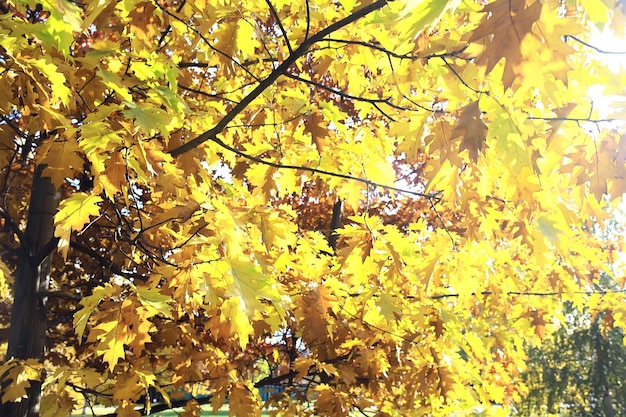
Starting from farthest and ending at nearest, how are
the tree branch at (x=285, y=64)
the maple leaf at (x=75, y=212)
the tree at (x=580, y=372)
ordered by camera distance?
the tree at (x=580, y=372)
the maple leaf at (x=75, y=212)
the tree branch at (x=285, y=64)

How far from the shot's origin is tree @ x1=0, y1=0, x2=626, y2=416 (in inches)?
A: 77.6

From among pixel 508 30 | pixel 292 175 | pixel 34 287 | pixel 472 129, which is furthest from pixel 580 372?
pixel 508 30

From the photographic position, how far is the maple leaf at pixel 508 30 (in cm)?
138

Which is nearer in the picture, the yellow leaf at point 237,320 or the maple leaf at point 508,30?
the maple leaf at point 508,30

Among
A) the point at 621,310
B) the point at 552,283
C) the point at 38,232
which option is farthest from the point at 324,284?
the point at 621,310

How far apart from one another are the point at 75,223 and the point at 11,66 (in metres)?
0.82

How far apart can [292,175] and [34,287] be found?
6.64 feet

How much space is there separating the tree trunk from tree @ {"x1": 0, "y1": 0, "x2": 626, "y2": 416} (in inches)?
0.6

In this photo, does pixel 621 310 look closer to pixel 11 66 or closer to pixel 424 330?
pixel 424 330

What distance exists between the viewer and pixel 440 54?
6.48 feet

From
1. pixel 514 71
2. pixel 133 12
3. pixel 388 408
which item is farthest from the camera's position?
pixel 388 408

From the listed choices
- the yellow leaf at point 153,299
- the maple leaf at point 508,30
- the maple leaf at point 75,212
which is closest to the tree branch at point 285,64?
the maple leaf at point 508,30

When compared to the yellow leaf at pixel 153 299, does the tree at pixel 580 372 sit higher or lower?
higher

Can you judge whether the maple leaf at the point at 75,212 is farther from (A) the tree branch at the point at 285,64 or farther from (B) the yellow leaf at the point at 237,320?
(B) the yellow leaf at the point at 237,320
